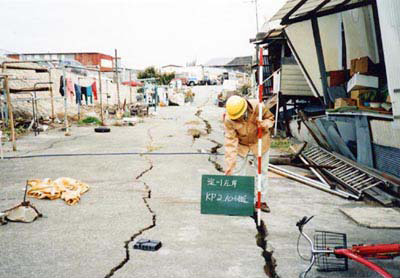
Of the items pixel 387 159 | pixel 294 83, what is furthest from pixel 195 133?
pixel 387 159

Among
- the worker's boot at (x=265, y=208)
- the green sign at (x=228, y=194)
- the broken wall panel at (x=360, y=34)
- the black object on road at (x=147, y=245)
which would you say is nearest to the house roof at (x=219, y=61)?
the broken wall panel at (x=360, y=34)

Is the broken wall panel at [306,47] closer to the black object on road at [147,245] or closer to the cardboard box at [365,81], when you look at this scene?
the cardboard box at [365,81]

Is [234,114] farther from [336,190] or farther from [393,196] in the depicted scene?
[393,196]

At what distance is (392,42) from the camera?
3910 mm

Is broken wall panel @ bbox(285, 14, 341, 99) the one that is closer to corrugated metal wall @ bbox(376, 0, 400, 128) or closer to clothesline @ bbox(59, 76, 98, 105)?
corrugated metal wall @ bbox(376, 0, 400, 128)

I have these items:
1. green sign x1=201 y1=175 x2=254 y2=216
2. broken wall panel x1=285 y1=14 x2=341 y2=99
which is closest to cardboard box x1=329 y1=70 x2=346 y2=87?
broken wall panel x1=285 y1=14 x2=341 y2=99

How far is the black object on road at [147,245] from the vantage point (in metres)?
3.88

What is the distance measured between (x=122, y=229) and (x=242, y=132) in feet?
6.86

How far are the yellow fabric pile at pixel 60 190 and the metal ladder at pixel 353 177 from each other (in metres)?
4.45

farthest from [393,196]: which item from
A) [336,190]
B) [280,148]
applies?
[280,148]

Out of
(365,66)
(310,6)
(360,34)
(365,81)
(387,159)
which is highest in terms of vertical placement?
(310,6)

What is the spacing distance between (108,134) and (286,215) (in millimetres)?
9745

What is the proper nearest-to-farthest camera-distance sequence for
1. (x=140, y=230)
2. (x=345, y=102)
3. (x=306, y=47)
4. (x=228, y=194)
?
(x=140, y=230)
(x=228, y=194)
(x=345, y=102)
(x=306, y=47)

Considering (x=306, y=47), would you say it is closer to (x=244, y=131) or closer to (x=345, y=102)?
(x=345, y=102)
